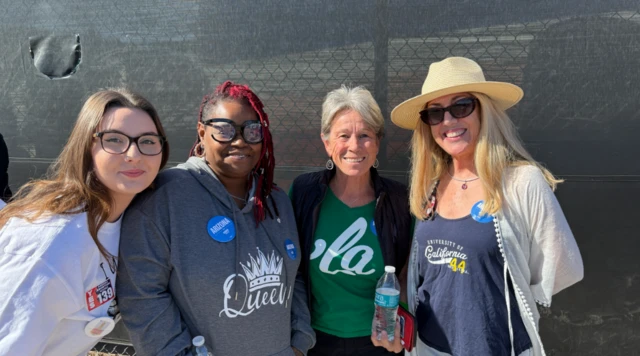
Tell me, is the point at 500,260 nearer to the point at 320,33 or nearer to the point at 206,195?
the point at 206,195

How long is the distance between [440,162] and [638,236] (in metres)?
1.71

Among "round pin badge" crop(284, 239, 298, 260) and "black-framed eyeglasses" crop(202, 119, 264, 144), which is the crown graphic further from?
"black-framed eyeglasses" crop(202, 119, 264, 144)

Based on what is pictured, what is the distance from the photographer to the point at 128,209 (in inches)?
64.1

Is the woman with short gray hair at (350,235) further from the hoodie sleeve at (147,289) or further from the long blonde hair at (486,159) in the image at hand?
the hoodie sleeve at (147,289)

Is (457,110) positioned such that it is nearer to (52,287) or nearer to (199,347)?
(199,347)

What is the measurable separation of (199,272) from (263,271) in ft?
0.91

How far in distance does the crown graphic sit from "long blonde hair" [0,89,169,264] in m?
0.56

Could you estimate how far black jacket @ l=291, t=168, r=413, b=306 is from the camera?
2.07m

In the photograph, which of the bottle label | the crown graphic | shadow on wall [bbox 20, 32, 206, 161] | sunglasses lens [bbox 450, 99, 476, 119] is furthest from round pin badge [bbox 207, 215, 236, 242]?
shadow on wall [bbox 20, 32, 206, 161]

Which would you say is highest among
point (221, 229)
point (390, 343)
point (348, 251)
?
point (221, 229)

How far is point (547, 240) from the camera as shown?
5.73ft

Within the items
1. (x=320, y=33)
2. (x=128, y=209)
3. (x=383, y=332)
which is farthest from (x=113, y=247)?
(x=320, y=33)

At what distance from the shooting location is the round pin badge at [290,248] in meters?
1.85

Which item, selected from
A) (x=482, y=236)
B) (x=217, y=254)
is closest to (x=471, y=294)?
(x=482, y=236)
